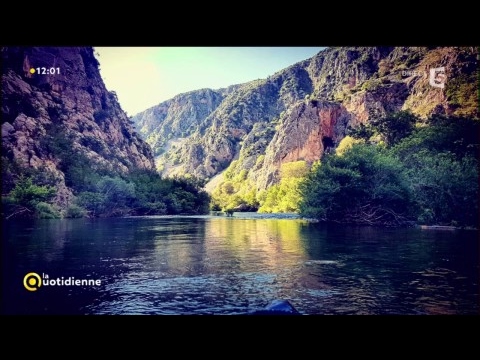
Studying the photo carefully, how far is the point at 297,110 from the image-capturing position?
31.4 ft

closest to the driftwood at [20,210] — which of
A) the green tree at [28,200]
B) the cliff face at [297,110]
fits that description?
the green tree at [28,200]

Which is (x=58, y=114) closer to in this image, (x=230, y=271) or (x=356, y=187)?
(x=230, y=271)

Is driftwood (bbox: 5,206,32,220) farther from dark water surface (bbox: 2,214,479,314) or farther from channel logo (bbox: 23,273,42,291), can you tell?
channel logo (bbox: 23,273,42,291)

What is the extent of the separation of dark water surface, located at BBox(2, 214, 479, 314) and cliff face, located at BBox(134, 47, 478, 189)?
2.14m

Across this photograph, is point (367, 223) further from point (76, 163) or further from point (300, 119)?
point (76, 163)

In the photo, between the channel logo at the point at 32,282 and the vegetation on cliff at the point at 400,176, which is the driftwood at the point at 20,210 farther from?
the vegetation on cliff at the point at 400,176

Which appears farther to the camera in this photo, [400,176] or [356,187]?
[356,187]

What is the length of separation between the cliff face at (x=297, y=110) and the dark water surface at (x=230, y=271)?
2.14 m

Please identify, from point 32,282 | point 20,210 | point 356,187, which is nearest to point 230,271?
point 32,282

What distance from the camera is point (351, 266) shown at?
6.50 metres

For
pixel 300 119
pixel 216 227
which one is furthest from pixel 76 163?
pixel 300 119

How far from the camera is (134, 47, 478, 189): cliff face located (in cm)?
664

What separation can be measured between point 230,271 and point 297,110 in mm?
4860
